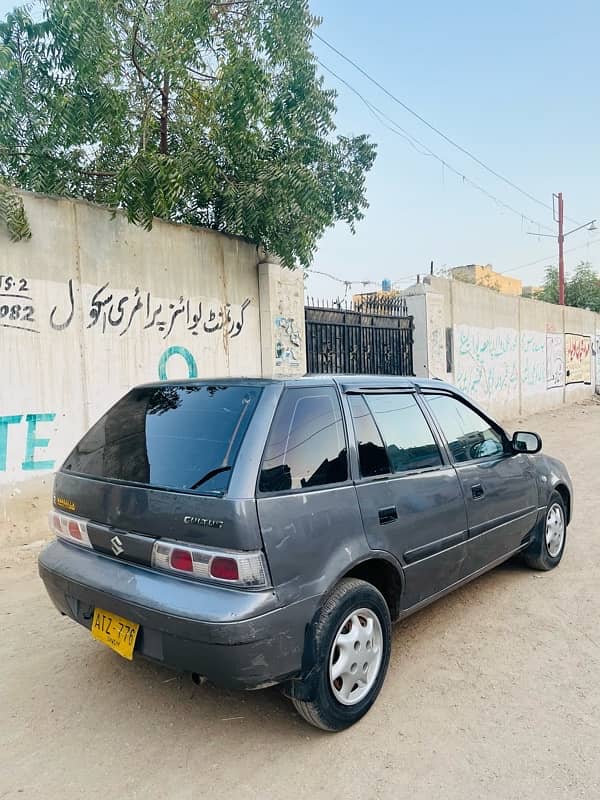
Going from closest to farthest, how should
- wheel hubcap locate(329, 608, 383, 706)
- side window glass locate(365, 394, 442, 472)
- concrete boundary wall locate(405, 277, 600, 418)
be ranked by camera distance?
wheel hubcap locate(329, 608, 383, 706), side window glass locate(365, 394, 442, 472), concrete boundary wall locate(405, 277, 600, 418)

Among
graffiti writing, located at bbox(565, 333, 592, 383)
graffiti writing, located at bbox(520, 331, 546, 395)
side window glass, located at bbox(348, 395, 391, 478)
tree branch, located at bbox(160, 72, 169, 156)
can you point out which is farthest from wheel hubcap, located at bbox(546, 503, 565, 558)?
graffiti writing, located at bbox(565, 333, 592, 383)

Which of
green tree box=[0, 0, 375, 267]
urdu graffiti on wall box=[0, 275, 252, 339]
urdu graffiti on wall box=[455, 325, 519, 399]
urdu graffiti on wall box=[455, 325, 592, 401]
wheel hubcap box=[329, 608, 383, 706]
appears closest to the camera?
wheel hubcap box=[329, 608, 383, 706]

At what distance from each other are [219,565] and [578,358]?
64.0ft

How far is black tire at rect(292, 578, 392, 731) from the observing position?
2420 mm

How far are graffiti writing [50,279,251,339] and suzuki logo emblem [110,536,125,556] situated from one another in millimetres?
3662

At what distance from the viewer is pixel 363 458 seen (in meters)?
2.87

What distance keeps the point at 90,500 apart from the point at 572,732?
Result: 8.19 feet

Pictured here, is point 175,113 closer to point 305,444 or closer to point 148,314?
point 148,314

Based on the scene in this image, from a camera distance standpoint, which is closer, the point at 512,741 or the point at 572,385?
the point at 512,741

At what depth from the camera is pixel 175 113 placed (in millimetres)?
6672

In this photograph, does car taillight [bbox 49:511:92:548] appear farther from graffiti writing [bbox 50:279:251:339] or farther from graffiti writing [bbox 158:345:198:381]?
graffiti writing [bbox 158:345:198:381]

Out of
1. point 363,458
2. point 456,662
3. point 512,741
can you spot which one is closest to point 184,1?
point 363,458

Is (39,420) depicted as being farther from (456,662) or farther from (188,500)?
(456,662)

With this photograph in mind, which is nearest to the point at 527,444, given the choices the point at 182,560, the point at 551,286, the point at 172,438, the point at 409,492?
the point at 409,492
